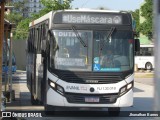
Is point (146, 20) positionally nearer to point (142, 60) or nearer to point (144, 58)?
point (144, 58)

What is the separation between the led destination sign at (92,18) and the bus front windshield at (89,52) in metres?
0.33

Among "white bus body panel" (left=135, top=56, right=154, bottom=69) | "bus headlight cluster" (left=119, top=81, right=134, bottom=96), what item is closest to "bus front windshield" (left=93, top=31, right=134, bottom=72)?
"bus headlight cluster" (left=119, top=81, right=134, bottom=96)

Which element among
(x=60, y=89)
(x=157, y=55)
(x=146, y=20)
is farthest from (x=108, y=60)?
(x=146, y=20)

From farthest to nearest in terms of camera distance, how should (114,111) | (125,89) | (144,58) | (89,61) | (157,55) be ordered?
(144,58), (114,111), (125,89), (89,61), (157,55)

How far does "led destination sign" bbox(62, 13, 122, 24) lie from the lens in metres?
12.5

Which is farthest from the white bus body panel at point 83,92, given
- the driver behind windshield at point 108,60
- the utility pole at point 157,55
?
the utility pole at point 157,55

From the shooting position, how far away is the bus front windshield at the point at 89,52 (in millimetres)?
12180

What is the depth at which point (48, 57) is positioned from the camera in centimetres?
1236

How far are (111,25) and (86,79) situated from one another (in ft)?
5.11

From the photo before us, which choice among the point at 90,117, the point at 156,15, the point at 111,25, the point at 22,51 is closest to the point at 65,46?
the point at 111,25

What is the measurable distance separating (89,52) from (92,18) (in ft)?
3.17

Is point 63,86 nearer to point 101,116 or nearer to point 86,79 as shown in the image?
point 86,79

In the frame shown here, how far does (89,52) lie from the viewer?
12.2 m

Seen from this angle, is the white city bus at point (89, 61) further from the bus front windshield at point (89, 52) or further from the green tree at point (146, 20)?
the green tree at point (146, 20)
